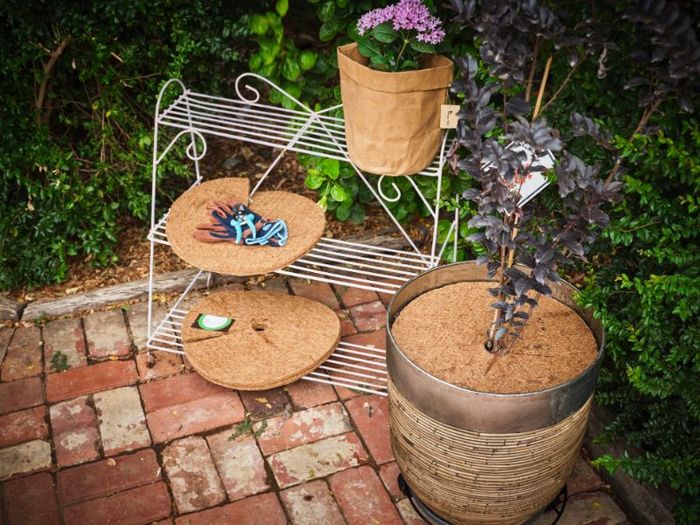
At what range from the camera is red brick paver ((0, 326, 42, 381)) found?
A: 2.94 meters

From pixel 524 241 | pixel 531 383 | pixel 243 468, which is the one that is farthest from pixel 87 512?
pixel 524 241

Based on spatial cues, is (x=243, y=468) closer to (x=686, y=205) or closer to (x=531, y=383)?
(x=531, y=383)

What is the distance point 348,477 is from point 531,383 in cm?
86

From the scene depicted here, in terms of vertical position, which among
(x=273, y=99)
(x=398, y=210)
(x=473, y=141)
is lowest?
(x=398, y=210)

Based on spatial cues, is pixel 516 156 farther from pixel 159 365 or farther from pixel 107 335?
pixel 107 335

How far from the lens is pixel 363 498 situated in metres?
2.48

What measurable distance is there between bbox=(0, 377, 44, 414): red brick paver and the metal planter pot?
147 centimetres

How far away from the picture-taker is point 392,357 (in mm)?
2016

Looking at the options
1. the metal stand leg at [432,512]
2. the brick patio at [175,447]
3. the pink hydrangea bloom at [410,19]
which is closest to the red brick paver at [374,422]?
the brick patio at [175,447]

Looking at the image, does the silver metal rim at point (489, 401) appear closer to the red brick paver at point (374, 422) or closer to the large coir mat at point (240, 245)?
the red brick paver at point (374, 422)

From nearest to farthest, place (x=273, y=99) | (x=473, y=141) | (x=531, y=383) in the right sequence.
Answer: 1. (x=473, y=141)
2. (x=531, y=383)
3. (x=273, y=99)

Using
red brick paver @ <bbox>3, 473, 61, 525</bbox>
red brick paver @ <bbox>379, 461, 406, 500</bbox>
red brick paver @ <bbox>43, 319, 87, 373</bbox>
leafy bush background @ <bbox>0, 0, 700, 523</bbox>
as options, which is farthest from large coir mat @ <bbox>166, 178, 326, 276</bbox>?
red brick paver @ <bbox>3, 473, 61, 525</bbox>

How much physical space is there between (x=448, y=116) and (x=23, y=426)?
188 cm

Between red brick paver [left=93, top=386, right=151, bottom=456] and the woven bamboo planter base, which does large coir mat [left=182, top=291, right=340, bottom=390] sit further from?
the woven bamboo planter base
